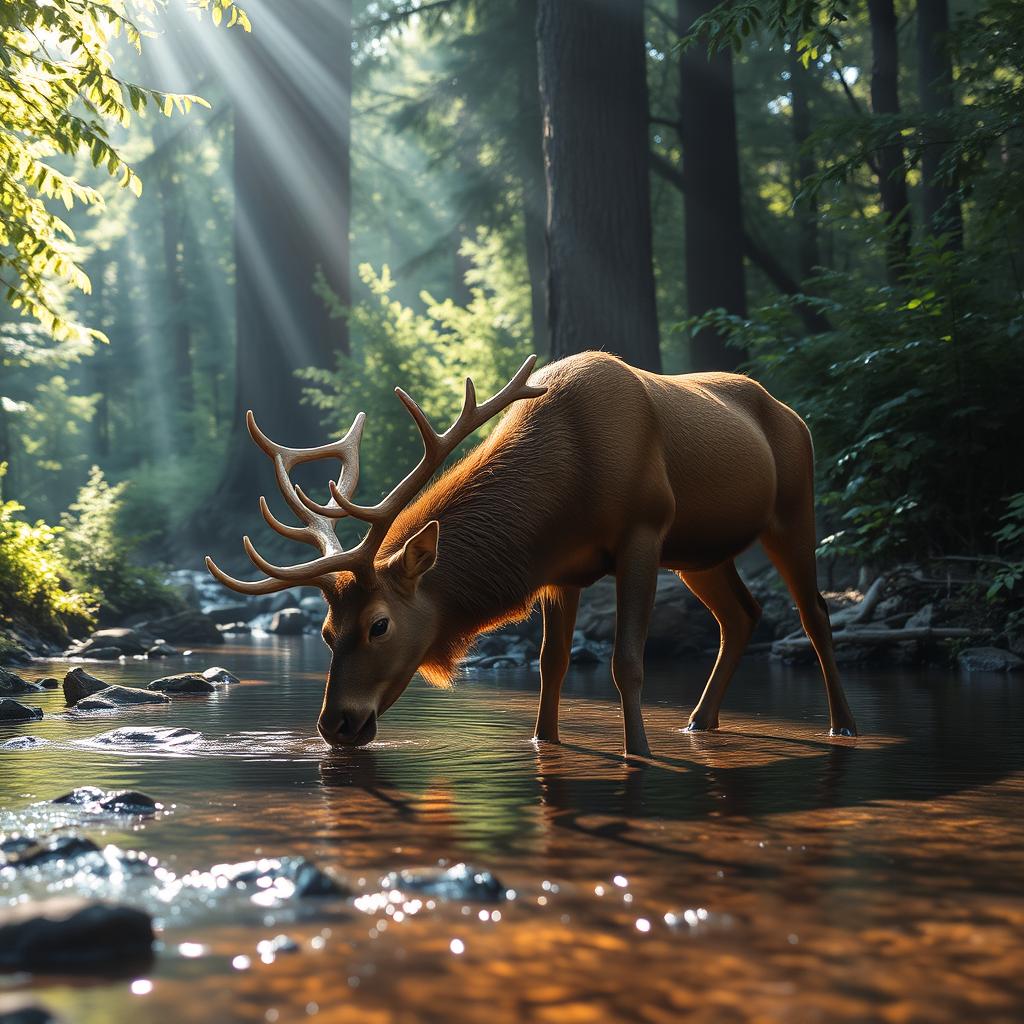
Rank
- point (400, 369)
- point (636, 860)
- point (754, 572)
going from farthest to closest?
point (400, 369)
point (754, 572)
point (636, 860)

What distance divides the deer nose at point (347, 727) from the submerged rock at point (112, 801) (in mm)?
1427

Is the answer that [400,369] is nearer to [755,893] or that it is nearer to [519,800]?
[519,800]

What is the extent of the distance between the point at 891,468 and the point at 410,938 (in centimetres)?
1002

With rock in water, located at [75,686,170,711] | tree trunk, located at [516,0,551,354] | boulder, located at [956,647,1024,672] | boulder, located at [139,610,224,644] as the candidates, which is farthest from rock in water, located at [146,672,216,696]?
tree trunk, located at [516,0,551,354]

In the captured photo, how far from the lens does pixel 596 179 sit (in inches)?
637

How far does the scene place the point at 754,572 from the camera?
57.4ft

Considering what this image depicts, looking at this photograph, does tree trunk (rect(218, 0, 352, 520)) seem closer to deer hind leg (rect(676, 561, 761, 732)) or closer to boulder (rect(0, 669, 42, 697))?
boulder (rect(0, 669, 42, 697))

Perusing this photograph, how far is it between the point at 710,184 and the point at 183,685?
13.3 m

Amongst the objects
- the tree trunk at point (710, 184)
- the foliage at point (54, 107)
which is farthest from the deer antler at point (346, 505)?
the tree trunk at point (710, 184)

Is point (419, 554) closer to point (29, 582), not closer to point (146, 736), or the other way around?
point (146, 736)

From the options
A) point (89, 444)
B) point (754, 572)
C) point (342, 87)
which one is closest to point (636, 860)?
point (754, 572)

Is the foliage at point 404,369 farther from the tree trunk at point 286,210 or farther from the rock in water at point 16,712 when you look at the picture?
the rock in water at point 16,712

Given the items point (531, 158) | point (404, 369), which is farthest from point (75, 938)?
point (531, 158)

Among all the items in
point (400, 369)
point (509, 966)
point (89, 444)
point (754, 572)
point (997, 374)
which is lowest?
point (509, 966)
